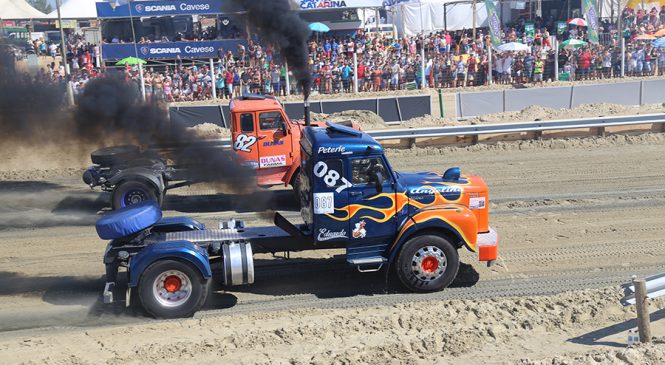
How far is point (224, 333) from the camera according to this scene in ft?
28.3

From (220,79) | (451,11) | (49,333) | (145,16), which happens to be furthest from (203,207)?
(451,11)

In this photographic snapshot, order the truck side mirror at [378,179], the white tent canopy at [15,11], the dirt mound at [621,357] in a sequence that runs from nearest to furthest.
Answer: the dirt mound at [621,357] → the truck side mirror at [378,179] → the white tent canopy at [15,11]

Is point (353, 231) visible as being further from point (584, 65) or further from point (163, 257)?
point (584, 65)

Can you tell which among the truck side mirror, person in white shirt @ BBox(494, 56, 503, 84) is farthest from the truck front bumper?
person in white shirt @ BBox(494, 56, 503, 84)

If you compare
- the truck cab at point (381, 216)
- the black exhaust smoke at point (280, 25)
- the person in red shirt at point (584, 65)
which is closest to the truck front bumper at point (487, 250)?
the truck cab at point (381, 216)

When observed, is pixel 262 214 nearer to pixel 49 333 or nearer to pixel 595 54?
pixel 49 333

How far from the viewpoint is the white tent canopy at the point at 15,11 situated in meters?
38.2

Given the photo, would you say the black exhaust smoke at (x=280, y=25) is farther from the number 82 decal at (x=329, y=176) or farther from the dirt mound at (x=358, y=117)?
the number 82 decal at (x=329, y=176)

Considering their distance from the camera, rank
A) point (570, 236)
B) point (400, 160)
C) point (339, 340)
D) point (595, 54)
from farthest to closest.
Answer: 1. point (595, 54)
2. point (400, 160)
3. point (570, 236)
4. point (339, 340)

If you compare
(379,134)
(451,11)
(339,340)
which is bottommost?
(339,340)

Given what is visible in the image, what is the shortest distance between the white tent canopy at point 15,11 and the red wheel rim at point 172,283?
3233cm

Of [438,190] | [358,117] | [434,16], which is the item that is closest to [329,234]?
[438,190]

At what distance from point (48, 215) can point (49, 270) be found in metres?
3.72

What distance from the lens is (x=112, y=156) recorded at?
1445cm
